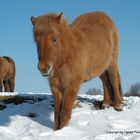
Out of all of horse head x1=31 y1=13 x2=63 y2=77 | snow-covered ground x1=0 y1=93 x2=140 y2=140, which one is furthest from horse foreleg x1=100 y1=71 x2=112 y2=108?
horse head x1=31 y1=13 x2=63 y2=77

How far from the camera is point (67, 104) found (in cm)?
703

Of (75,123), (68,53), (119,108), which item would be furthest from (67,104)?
(119,108)

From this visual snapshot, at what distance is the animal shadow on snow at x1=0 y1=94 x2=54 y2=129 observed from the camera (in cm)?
820

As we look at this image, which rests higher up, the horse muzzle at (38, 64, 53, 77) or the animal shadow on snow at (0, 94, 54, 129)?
the horse muzzle at (38, 64, 53, 77)

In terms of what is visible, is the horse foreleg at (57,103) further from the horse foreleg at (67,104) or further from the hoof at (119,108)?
the hoof at (119,108)

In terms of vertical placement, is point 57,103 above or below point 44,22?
below

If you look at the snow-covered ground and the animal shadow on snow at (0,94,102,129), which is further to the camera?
the animal shadow on snow at (0,94,102,129)

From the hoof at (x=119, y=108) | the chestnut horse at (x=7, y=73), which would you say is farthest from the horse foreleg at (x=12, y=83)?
the hoof at (x=119, y=108)

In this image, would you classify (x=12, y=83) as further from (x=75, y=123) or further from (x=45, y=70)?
(x=45, y=70)

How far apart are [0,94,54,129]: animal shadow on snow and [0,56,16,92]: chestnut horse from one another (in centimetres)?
826

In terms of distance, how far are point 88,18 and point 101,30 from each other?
0.48 m

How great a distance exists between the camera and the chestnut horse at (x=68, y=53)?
6.47 metres

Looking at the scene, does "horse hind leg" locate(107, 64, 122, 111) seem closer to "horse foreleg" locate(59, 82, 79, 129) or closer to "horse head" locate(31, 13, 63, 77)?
"horse foreleg" locate(59, 82, 79, 129)

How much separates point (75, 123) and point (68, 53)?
59.3 inches
